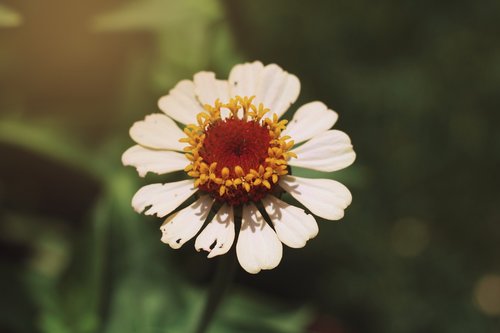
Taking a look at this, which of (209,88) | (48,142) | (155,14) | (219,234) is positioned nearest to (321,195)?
(219,234)

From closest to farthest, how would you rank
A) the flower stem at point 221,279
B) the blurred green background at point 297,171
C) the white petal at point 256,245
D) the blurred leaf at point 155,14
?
the white petal at point 256,245
the flower stem at point 221,279
the blurred leaf at point 155,14
the blurred green background at point 297,171

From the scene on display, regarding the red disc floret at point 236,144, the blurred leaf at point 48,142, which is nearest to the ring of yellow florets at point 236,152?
the red disc floret at point 236,144

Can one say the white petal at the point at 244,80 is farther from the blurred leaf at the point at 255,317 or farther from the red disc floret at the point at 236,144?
the blurred leaf at the point at 255,317

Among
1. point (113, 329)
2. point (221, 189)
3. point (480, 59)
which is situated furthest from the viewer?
point (480, 59)

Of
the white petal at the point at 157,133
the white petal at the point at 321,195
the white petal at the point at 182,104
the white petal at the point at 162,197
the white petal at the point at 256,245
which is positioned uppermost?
the white petal at the point at 182,104

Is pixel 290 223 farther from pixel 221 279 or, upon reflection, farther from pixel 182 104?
pixel 182 104

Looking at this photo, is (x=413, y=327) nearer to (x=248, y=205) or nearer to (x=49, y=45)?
(x=248, y=205)

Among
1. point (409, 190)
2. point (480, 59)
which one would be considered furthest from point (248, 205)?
point (480, 59)
